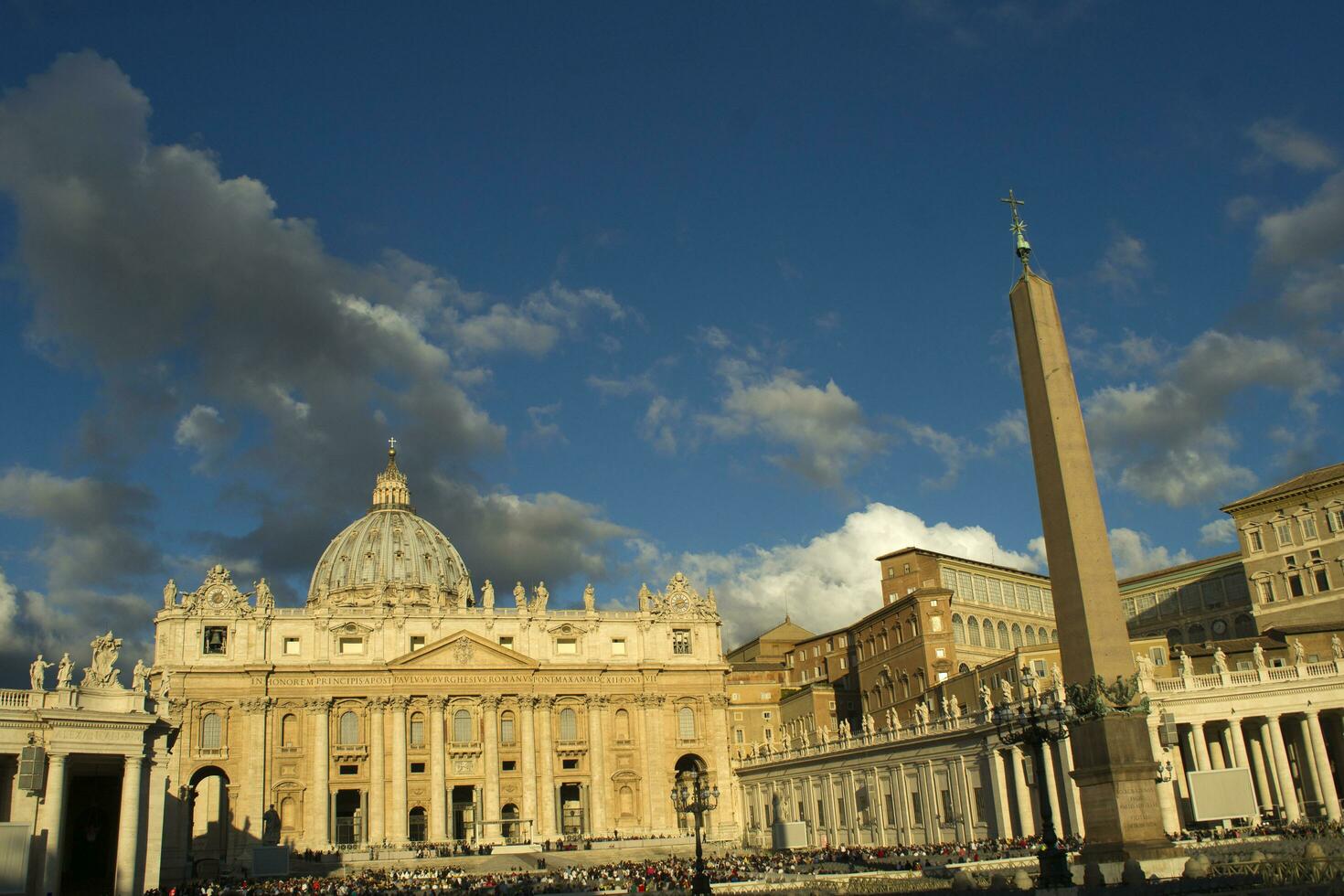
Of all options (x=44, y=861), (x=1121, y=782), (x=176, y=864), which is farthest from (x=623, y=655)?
(x=1121, y=782)

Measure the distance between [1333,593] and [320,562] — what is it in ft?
302

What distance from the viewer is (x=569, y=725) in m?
80.2

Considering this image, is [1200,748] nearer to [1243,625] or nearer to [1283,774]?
[1283,774]

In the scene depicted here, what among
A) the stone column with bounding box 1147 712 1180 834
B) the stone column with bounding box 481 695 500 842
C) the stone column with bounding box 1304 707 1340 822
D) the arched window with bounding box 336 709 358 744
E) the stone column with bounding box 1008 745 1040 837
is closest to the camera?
the stone column with bounding box 1147 712 1180 834

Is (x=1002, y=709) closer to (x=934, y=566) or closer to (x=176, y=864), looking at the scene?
(x=934, y=566)

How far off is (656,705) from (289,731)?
22.8 m

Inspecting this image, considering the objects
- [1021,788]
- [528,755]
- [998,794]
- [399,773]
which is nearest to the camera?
[1021,788]

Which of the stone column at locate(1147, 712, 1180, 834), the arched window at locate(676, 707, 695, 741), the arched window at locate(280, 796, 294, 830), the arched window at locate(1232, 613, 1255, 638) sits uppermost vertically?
the arched window at locate(1232, 613, 1255, 638)

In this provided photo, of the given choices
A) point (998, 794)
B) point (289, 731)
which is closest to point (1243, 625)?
point (998, 794)

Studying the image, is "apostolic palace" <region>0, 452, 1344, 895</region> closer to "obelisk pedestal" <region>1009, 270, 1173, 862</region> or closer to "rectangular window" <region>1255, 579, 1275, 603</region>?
"rectangular window" <region>1255, 579, 1275, 603</region>

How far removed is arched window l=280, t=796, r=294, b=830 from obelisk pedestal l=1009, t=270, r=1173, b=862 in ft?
188

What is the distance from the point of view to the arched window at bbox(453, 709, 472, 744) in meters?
77.5

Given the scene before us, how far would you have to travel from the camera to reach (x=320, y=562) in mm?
124438

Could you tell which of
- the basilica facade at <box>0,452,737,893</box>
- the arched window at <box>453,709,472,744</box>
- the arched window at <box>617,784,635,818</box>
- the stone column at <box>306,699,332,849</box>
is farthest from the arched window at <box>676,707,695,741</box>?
the stone column at <box>306,699,332,849</box>
